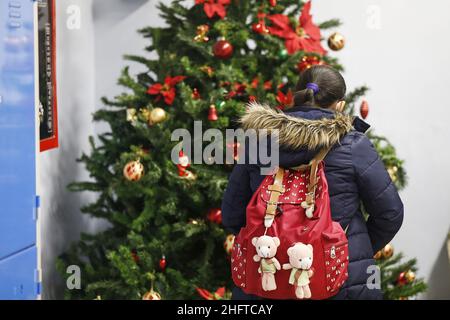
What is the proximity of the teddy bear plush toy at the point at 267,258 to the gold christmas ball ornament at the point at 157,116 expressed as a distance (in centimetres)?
141

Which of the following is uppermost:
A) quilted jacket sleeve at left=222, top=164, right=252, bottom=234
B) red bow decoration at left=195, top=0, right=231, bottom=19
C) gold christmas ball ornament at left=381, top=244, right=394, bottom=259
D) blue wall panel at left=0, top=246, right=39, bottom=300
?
red bow decoration at left=195, top=0, right=231, bottom=19

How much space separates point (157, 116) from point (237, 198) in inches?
45.6

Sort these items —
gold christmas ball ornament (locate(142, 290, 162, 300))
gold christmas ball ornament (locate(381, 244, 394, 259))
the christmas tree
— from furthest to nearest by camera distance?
gold christmas ball ornament (locate(381, 244, 394, 259))
the christmas tree
gold christmas ball ornament (locate(142, 290, 162, 300))

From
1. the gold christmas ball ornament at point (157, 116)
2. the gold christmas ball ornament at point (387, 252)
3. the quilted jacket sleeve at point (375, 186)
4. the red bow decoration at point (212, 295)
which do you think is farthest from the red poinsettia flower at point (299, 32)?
the quilted jacket sleeve at point (375, 186)

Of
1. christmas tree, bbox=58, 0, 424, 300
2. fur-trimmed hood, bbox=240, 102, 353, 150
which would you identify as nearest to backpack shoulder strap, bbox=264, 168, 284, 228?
fur-trimmed hood, bbox=240, 102, 353, 150

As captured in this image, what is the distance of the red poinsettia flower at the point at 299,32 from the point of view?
376 centimetres

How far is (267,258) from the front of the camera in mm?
2404

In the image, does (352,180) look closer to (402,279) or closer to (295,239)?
(295,239)

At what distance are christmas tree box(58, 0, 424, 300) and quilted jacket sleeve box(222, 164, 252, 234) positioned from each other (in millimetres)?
885

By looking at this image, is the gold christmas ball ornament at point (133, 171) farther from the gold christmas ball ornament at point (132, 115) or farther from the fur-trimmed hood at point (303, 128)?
the fur-trimmed hood at point (303, 128)

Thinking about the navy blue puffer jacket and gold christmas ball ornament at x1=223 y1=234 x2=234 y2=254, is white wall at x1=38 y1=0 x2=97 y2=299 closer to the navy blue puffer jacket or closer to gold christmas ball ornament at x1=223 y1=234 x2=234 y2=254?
gold christmas ball ornament at x1=223 y1=234 x2=234 y2=254

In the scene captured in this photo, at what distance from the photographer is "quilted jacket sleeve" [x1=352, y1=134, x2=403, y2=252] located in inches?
96.3

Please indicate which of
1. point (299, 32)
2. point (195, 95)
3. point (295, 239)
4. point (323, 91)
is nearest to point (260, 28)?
point (299, 32)
